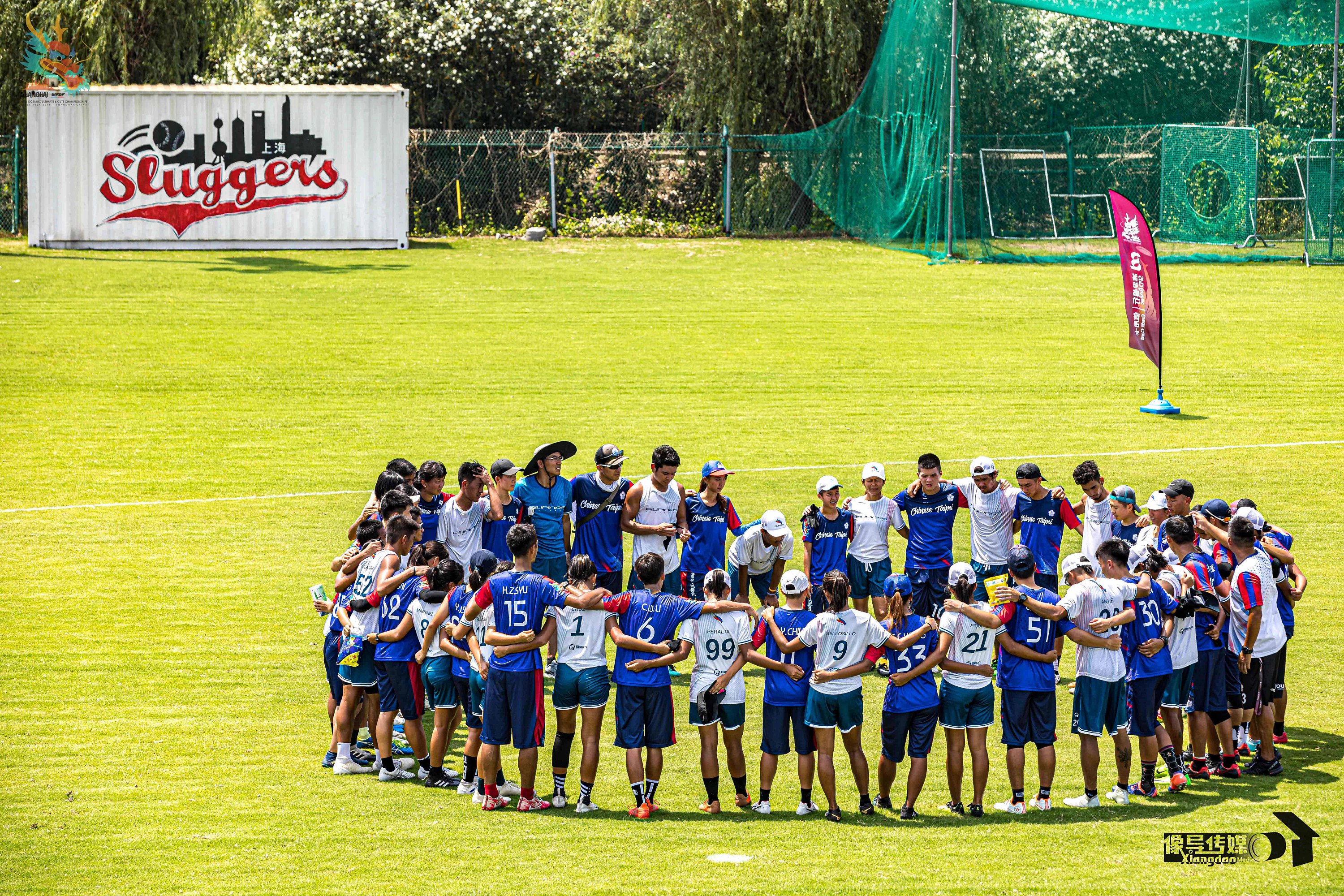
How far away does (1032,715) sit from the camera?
9867 mm

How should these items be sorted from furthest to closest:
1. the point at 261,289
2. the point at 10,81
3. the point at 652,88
Result: the point at 652,88 → the point at 10,81 → the point at 261,289

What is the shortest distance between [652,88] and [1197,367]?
22.6m

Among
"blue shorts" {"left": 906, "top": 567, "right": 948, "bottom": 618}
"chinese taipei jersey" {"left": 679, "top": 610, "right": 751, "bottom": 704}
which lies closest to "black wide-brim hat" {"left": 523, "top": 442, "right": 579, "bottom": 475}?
"chinese taipei jersey" {"left": 679, "top": 610, "right": 751, "bottom": 704}

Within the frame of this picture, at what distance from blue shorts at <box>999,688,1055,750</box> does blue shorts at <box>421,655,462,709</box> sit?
3.87m

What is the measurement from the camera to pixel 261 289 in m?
29.5

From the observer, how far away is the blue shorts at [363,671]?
10336 mm

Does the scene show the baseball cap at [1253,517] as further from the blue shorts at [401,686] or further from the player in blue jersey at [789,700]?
the blue shorts at [401,686]

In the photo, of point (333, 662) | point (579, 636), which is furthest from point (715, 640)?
point (333, 662)

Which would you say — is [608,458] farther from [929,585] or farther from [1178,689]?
[1178,689]

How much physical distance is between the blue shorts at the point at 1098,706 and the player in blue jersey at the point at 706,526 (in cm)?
374

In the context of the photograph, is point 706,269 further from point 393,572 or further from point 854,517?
point 393,572

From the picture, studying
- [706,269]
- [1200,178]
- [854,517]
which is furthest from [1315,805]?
[1200,178]

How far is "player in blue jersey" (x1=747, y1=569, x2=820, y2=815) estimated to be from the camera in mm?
9805

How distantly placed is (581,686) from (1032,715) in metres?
3.13
